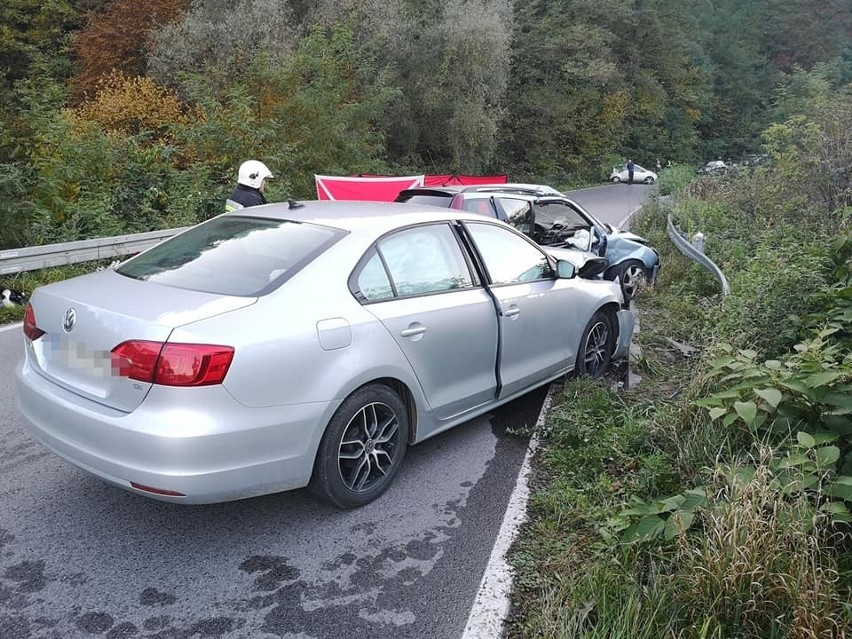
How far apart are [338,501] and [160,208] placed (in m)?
10.1

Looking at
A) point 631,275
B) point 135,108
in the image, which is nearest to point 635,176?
point 135,108

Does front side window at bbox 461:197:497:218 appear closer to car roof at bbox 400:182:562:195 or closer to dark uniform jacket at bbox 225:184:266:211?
car roof at bbox 400:182:562:195

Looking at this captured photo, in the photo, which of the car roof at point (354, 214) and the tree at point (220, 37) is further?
the tree at point (220, 37)

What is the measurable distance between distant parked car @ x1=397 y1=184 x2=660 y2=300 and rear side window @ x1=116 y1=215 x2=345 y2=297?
14.0 ft

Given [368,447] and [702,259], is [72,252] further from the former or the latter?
[702,259]

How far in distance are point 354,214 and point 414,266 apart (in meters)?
0.53

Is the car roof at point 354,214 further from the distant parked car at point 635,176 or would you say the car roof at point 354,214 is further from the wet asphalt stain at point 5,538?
the distant parked car at point 635,176

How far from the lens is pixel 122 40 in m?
25.2

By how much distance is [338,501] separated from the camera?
12.2ft

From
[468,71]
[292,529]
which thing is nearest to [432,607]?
[292,529]

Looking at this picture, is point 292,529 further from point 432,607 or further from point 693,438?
point 693,438

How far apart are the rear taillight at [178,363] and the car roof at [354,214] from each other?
129 cm

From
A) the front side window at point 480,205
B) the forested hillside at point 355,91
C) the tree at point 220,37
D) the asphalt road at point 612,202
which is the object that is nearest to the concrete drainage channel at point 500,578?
the front side window at point 480,205

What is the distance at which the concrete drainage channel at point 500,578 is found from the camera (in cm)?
295
